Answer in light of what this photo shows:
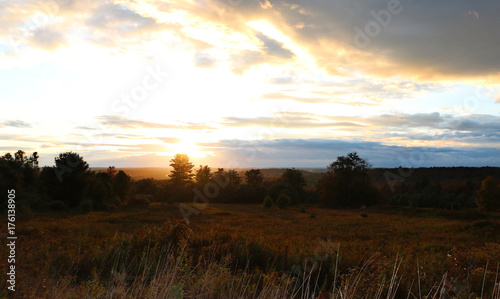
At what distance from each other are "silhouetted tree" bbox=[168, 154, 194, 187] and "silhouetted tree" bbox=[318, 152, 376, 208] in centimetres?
2705

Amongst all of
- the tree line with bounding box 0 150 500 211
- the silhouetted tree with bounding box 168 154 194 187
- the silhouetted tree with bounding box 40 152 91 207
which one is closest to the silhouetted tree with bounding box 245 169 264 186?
the tree line with bounding box 0 150 500 211

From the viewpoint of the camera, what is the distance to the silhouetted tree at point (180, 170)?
6356 centimetres

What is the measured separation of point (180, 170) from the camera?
211 ft

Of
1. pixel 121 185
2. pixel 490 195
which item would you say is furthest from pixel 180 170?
pixel 490 195

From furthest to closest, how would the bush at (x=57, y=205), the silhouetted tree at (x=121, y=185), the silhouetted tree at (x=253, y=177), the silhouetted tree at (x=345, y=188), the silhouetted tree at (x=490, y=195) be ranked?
the silhouetted tree at (x=253, y=177) < the silhouetted tree at (x=345, y=188) < the silhouetted tree at (x=121, y=185) < the silhouetted tree at (x=490, y=195) < the bush at (x=57, y=205)

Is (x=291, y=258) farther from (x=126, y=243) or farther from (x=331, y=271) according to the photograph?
(x=126, y=243)

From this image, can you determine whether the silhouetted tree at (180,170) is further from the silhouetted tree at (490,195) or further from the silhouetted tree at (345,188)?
the silhouetted tree at (490,195)

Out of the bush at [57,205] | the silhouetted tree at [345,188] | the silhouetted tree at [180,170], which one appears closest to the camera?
the bush at [57,205]

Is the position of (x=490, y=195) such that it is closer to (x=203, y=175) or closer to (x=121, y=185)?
(x=121, y=185)

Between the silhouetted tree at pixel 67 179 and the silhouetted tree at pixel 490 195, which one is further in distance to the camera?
the silhouetted tree at pixel 490 195

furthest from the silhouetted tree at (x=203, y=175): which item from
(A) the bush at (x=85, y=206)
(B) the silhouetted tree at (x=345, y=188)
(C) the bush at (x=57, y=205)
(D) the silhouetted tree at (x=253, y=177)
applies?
(C) the bush at (x=57, y=205)

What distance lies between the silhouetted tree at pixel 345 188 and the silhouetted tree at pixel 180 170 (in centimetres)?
2705

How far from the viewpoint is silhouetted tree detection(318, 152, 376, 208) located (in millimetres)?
51812

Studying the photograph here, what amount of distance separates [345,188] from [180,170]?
105 feet
